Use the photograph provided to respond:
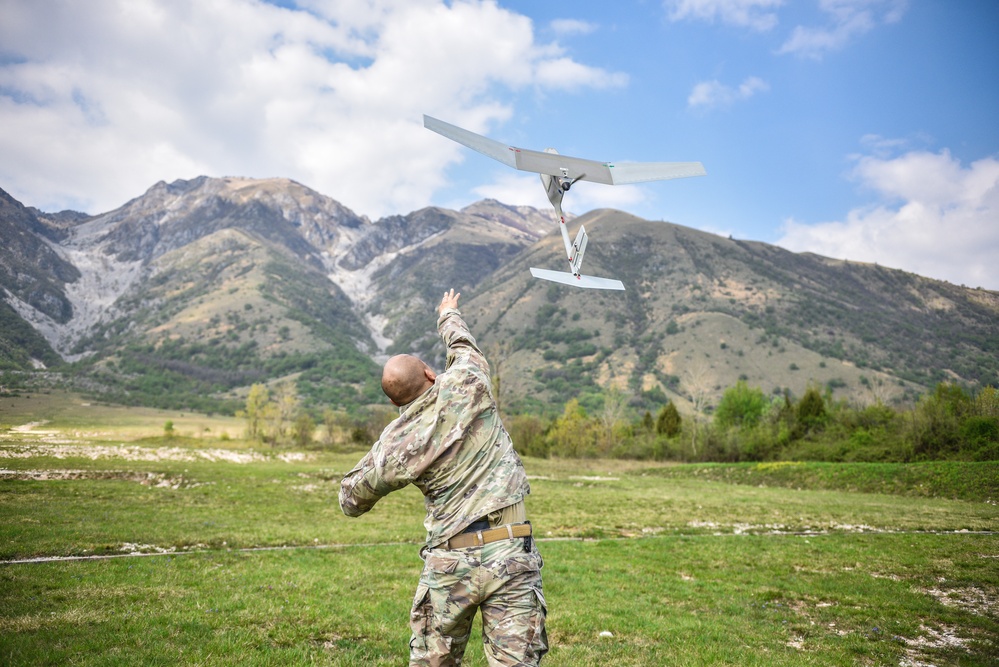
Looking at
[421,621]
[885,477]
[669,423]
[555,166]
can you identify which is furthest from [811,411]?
[421,621]

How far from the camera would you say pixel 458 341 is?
4.56m

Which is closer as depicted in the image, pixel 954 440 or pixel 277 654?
pixel 277 654

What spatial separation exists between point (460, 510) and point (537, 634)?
98 cm

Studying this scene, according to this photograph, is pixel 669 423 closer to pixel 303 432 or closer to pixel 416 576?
pixel 303 432

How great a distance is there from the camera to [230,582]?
1012 cm

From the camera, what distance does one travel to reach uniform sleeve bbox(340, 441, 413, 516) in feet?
13.1

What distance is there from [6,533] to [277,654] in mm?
10849

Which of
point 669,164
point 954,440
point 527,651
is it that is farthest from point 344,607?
point 954,440

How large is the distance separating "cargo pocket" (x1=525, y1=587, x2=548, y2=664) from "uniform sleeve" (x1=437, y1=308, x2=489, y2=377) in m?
1.64

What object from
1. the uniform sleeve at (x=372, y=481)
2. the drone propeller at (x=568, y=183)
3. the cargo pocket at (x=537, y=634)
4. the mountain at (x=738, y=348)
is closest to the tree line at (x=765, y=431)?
the drone propeller at (x=568, y=183)

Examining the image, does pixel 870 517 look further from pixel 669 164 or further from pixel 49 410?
pixel 49 410

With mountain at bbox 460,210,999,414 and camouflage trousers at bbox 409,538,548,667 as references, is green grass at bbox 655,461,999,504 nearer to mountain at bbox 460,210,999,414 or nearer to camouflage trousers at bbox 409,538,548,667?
camouflage trousers at bbox 409,538,548,667

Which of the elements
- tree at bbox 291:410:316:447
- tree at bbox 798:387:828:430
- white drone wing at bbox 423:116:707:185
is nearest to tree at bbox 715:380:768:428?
tree at bbox 798:387:828:430

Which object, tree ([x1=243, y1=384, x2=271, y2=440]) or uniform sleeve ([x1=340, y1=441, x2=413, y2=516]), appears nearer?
uniform sleeve ([x1=340, y1=441, x2=413, y2=516])
